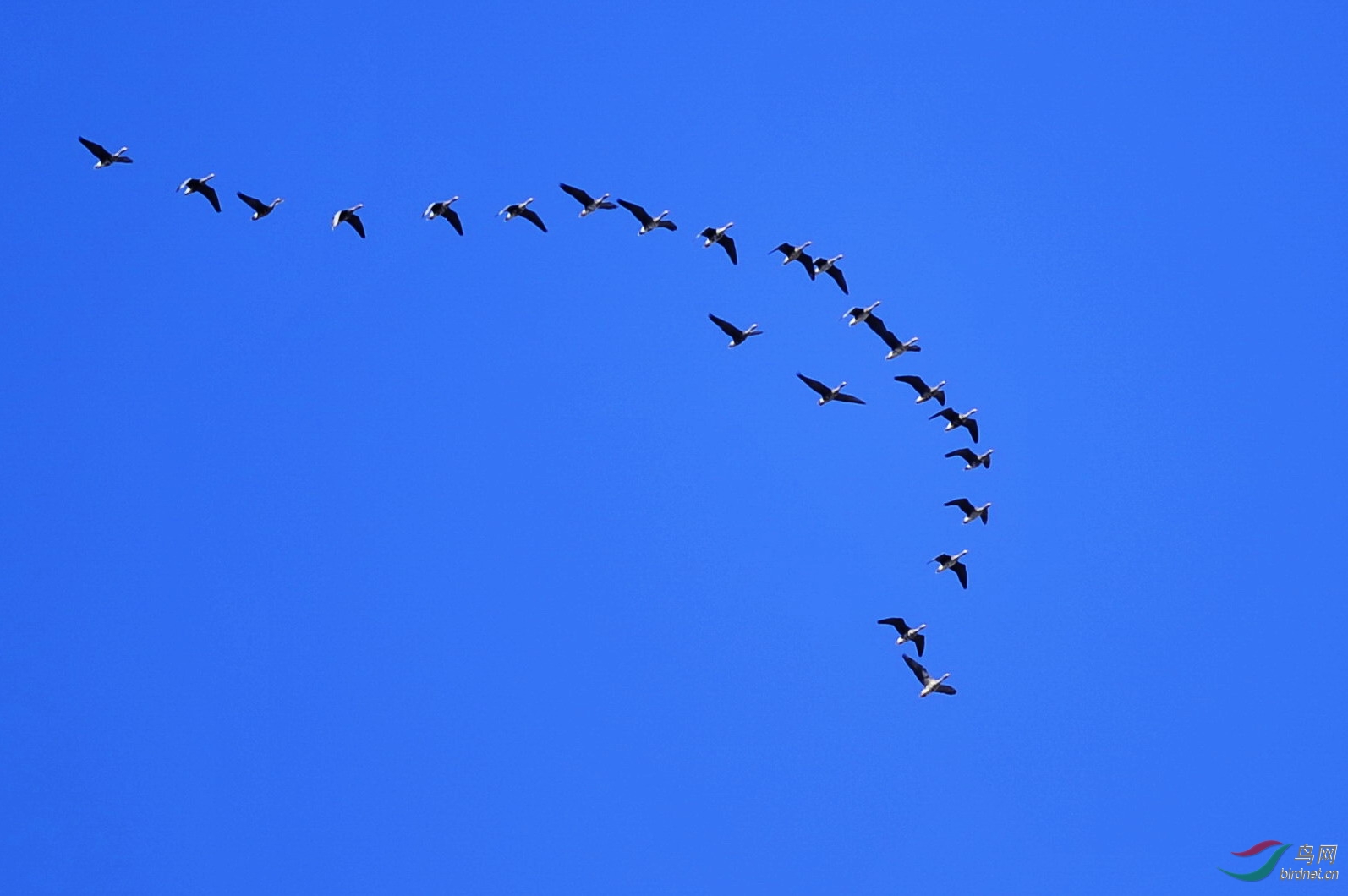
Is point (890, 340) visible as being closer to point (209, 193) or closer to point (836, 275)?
point (836, 275)

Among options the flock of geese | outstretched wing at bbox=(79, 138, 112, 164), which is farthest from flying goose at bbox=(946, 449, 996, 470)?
outstretched wing at bbox=(79, 138, 112, 164)

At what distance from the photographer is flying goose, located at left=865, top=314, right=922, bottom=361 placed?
254 ft

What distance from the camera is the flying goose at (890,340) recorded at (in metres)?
77.4

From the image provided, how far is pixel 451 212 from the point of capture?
7412 centimetres

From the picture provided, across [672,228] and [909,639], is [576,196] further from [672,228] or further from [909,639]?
[909,639]

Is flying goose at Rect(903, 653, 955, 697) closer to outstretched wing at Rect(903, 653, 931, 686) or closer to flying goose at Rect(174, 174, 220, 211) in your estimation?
outstretched wing at Rect(903, 653, 931, 686)

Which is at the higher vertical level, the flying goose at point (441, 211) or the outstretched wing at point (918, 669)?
the flying goose at point (441, 211)

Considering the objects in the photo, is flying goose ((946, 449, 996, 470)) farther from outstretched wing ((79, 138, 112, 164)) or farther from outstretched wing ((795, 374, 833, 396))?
outstretched wing ((79, 138, 112, 164))

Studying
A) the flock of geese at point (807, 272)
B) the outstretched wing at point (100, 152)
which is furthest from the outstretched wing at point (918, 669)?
the outstretched wing at point (100, 152)

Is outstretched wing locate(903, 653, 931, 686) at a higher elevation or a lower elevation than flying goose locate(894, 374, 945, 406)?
lower

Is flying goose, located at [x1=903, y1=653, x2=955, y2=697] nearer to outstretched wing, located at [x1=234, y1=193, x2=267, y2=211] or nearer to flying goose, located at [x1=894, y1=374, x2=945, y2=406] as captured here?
flying goose, located at [x1=894, y1=374, x2=945, y2=406]

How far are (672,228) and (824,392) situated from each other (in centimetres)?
899

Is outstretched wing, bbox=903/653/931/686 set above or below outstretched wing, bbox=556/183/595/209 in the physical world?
below

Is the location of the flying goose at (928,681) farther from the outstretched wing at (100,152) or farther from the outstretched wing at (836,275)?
the outstretched wing at (100,152)
